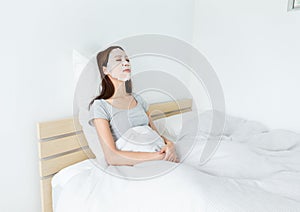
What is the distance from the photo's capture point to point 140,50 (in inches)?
65.0

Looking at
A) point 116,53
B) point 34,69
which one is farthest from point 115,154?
point 34,69

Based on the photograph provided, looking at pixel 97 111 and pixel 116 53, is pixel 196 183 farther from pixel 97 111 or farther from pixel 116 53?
pixel 116 53

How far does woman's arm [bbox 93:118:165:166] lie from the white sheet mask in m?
0.26

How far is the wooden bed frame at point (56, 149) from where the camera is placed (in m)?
1.25

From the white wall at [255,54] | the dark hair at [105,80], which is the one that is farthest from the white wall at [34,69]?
the white wall at [255,54]

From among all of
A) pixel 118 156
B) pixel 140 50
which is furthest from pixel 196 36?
pixel 118 156

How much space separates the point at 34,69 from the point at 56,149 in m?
0.41

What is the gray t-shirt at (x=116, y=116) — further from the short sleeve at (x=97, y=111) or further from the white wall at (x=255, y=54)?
the white wall at (x=255, y=54)

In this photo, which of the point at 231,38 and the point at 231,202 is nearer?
the point at 231,202

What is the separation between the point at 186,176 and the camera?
87 centimetres

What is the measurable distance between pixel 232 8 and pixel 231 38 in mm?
210

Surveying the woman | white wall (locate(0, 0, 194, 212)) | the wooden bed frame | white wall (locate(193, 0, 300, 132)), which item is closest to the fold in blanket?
the woman

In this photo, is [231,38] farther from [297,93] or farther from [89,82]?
[89,82]

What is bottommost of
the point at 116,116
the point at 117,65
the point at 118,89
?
the point at 116,116
